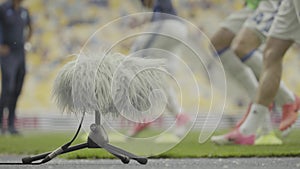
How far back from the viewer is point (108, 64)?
12.3 ft

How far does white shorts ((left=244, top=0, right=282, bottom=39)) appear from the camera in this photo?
5.87 metres

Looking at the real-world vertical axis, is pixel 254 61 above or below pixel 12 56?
above

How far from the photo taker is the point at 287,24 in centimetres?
523

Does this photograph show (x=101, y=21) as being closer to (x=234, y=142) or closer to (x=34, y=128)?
(x=34, y=128)

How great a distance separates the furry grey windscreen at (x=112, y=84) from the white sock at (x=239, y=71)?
2.34 m

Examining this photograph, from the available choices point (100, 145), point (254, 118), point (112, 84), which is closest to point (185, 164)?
point (100, 145)

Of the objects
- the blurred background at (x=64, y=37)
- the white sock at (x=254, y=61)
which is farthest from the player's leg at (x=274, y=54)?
the blurred background at (x=64, y=37)

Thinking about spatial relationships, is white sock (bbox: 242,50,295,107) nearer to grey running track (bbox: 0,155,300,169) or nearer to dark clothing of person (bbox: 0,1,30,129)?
grey running track (bbox: 0,155,300,169)

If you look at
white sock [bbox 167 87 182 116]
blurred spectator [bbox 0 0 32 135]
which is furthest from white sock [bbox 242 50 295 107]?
blurred spectator [bbox 0 0 32 135]

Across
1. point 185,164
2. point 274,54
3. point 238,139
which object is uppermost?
point 274,54

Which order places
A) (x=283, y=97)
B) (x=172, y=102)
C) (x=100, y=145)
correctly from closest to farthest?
1. (x=100, y=145)
2. (x=172, y=102)
3. (x=283, y=97)

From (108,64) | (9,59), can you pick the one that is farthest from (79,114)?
(9,59)

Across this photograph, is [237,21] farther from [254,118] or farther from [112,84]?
[112,84]

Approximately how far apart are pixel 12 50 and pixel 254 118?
317 centimetres
